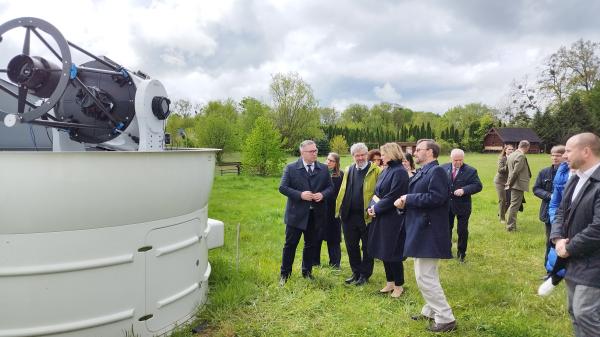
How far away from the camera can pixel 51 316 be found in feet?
11.3

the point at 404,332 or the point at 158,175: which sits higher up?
the point at 158,175

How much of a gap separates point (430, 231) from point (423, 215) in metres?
0.17

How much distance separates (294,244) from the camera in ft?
19.1

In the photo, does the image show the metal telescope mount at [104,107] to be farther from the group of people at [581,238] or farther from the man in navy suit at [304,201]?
the group of people at [581,238]

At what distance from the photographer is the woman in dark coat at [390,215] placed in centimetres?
516

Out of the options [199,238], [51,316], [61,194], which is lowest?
[51,316]

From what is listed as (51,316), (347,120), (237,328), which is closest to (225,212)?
(237,328)

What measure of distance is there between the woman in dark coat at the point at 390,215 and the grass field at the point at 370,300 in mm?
547

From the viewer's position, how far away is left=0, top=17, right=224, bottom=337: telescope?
3.27 meters

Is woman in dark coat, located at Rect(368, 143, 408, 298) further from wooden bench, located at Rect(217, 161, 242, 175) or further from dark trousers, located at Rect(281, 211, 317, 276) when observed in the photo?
wooden bench, located at Rect(217, 161, 242, 175)

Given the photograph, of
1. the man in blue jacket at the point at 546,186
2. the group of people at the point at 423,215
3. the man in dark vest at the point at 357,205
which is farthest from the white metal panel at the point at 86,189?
the man in blue jacket at the point at 546,186

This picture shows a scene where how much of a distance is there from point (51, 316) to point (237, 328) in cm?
177

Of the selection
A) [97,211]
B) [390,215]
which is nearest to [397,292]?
[390,215]

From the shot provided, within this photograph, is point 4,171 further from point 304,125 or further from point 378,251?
point 304,125
